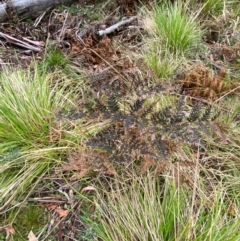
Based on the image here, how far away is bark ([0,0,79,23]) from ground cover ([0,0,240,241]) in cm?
53

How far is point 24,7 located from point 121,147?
2.47 m

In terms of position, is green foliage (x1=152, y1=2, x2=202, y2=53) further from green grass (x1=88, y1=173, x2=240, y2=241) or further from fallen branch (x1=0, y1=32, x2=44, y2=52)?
green grass (x1=88, y1=173, x2=240, y2=241)

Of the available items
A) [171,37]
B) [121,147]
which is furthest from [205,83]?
[121,147]

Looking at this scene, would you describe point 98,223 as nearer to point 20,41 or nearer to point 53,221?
point 53,221

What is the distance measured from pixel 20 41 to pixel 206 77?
1922 millimetres

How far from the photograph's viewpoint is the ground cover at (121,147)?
210cm

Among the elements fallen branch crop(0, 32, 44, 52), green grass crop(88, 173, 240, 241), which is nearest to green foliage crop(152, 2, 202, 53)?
fallen branch crop(0, 32, 44, 52)

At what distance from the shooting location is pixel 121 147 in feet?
7.09

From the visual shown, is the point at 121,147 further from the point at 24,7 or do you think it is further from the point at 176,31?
the point at 24,7

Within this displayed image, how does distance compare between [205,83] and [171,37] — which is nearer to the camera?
[205,83]

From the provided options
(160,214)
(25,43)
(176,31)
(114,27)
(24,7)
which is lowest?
(160,214)

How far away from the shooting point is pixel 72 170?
2.43m

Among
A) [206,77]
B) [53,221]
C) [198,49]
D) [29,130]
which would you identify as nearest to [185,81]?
[206,77]

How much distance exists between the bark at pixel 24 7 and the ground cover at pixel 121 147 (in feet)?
1.75
